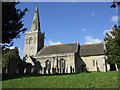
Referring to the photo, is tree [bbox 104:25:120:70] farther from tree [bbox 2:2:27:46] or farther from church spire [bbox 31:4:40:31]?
church spire [bbox 31:4:40:31]

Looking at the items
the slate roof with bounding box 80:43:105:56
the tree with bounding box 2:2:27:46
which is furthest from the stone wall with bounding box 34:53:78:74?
the tree with bounding box 2:2:27:46

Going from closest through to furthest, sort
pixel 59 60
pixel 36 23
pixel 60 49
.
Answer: pixel 59 60 < pixel 60 49 < pixel 36 23

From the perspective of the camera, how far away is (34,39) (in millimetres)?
39906

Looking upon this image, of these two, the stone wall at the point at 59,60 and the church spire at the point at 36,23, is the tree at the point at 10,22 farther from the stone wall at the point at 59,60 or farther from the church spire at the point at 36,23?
the church spire at the point at 36,23

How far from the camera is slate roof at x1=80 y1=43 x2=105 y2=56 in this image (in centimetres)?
3235

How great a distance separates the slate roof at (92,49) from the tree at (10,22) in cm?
2076

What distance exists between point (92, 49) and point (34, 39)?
17.0 m

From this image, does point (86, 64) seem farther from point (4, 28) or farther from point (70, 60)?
point (4, 28)

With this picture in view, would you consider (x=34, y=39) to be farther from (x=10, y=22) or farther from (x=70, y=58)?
(x=10, y=22)

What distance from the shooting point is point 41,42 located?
4103 cm

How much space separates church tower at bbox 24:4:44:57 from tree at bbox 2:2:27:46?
2256 centimetres

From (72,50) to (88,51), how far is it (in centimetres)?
407

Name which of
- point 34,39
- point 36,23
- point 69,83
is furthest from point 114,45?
point 36,23

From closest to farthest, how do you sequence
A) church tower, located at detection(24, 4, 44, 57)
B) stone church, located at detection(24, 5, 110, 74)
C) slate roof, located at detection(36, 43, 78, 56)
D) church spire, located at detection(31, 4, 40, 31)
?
stone church, located at detection(24, 5, 110, 74) → slate roof, located at detection(36, 43, 78, 56) → church tower, located at detection(24, 4, 44, 57) → church spire, located at detection(31, 4, 40, 31)
